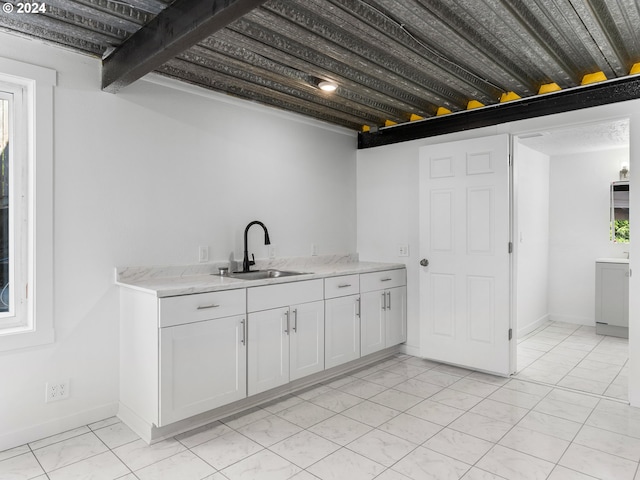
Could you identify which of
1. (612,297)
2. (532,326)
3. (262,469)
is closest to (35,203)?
(262,469)

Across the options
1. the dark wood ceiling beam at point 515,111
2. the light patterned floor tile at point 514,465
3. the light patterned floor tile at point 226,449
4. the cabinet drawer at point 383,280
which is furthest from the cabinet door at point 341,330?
the dark wood ceiling beam at point 515,111

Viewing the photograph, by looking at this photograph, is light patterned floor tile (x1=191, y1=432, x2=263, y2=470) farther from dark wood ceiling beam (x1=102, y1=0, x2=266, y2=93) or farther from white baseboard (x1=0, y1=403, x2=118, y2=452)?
dark wood ceiling beam (x1=102, y1=0, x2=266, y2=93)

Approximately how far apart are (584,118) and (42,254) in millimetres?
3851

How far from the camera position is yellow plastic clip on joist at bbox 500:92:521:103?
3.42 m

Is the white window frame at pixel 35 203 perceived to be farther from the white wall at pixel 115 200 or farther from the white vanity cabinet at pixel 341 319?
the white vanity cabinet at pixel 341 319

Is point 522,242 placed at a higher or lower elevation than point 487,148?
lower

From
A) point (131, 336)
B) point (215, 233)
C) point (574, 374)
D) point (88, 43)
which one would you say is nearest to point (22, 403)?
point (131, 336)

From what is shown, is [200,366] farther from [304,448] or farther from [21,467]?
[21,467]

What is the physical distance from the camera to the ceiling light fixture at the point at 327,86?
3029mm

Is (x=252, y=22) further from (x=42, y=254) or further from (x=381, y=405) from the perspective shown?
(x=381, y=405)

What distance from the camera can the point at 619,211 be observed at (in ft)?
16.8

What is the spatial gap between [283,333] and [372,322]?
1070mm

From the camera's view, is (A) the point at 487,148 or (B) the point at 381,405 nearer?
(B) the point at 381,405

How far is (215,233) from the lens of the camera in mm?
3305
